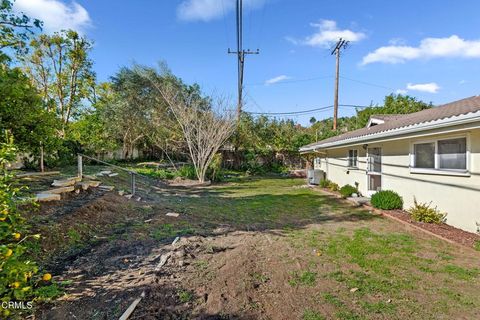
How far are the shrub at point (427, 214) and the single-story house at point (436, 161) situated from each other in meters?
0.14

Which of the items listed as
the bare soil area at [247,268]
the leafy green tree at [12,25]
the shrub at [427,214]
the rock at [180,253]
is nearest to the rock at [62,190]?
the bare soil area at [247,268]

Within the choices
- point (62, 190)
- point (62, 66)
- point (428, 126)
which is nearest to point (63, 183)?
point (62, 190)

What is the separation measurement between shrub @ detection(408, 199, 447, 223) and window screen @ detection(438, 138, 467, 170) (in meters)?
1.01

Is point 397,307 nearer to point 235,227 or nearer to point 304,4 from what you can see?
point 235,227

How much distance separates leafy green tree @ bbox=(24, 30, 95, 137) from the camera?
1844 centimetres

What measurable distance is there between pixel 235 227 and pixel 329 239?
2002 mm

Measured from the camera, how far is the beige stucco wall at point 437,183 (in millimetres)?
5141

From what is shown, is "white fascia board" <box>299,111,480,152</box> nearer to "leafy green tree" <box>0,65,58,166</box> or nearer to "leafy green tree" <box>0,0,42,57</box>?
"leafy green tree" <box>0,65,58,166</box>

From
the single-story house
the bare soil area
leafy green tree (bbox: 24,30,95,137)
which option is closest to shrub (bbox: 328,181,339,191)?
the single-story house

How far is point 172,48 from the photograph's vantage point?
59.4ft

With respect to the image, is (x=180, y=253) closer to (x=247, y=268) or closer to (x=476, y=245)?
(x=247, y=268)

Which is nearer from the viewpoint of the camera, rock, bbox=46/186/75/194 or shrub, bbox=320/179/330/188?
rock, bbox=46/186/75/194

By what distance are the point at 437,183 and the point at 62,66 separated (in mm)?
23749

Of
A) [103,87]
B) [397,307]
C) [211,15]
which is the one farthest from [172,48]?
[397,307]
